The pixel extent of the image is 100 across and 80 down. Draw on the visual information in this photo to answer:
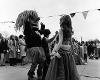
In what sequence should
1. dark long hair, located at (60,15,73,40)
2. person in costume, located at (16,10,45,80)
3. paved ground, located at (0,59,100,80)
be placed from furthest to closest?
paved ground, located at (0,59,100,80) < person in costume, located at (16,10,45,80) < dark long hair, located at (60,15,73,40)

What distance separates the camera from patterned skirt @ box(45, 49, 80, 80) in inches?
219

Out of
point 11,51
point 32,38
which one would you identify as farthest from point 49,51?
point 11,51

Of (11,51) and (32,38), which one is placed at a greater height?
(32,38)

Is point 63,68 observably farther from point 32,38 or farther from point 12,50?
point 12,50

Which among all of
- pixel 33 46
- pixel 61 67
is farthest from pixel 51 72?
pixel 33 46

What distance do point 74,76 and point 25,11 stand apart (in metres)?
2.47

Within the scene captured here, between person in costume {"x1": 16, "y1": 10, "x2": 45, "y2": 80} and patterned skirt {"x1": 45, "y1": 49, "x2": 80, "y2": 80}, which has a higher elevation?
person in costume {"x1": 16, "y1": 10, "x2": 45, "y2": 80}

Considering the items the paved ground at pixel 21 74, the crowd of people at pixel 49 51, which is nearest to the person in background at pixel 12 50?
the paved ground at pixel 21 74

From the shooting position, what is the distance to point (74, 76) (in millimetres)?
5602

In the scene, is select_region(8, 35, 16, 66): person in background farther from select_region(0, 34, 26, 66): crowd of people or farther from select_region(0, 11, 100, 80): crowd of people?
select_region(0, 11, 100, 80): crowd of people

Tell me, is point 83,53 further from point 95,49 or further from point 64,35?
point 64,35

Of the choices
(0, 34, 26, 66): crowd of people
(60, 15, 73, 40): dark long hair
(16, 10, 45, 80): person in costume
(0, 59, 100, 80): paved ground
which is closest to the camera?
(60, 15, 73, 40): dark long hair

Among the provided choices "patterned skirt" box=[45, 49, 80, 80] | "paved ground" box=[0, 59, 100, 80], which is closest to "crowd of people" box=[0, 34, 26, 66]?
"paved ground" box=[0, 59, 100, 80]

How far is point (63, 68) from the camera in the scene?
5.58 meters
